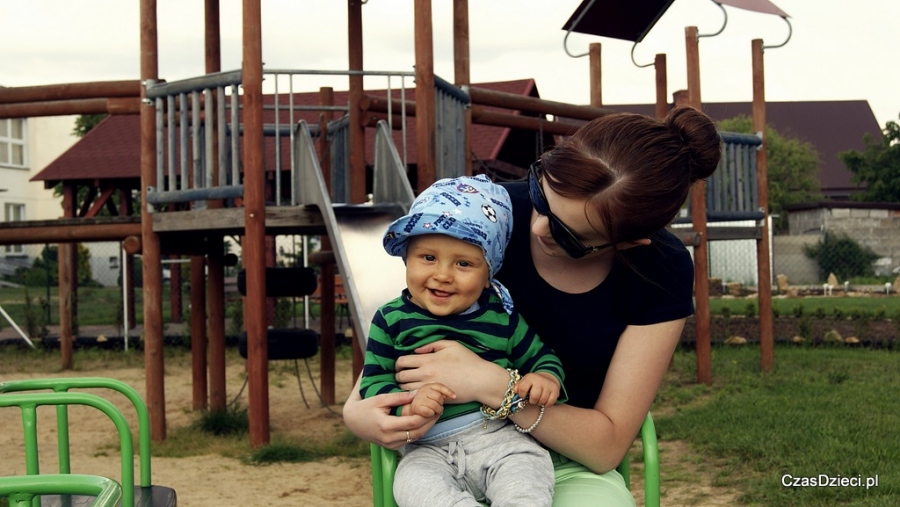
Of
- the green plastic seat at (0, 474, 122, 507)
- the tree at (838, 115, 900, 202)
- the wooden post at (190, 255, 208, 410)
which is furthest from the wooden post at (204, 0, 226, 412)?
the tree at (838, 115, 900, 202)

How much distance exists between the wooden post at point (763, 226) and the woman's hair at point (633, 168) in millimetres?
7866

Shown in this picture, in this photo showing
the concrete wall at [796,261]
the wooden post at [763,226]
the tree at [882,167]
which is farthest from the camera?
the tree at [882,167]

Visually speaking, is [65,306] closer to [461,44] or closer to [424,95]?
[461,44]

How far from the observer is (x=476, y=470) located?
7.07 feet

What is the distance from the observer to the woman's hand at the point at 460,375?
6.95ft

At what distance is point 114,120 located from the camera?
21250mm

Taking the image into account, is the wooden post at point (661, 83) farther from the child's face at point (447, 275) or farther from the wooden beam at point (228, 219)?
the child's face at point (447, 275)

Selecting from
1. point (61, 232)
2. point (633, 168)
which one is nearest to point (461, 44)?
point (61, 232)

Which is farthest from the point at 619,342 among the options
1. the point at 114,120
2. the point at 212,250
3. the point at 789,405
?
the point at 114,120

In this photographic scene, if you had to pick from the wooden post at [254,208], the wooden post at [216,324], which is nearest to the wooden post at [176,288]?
the wooden post at [216,324]

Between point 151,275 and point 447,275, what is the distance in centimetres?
531

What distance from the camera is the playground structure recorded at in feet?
20.2

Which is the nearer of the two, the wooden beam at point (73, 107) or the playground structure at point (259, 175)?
the playground structure at point (259, 175)

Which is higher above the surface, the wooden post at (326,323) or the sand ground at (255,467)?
the wooden post at (326,323)
